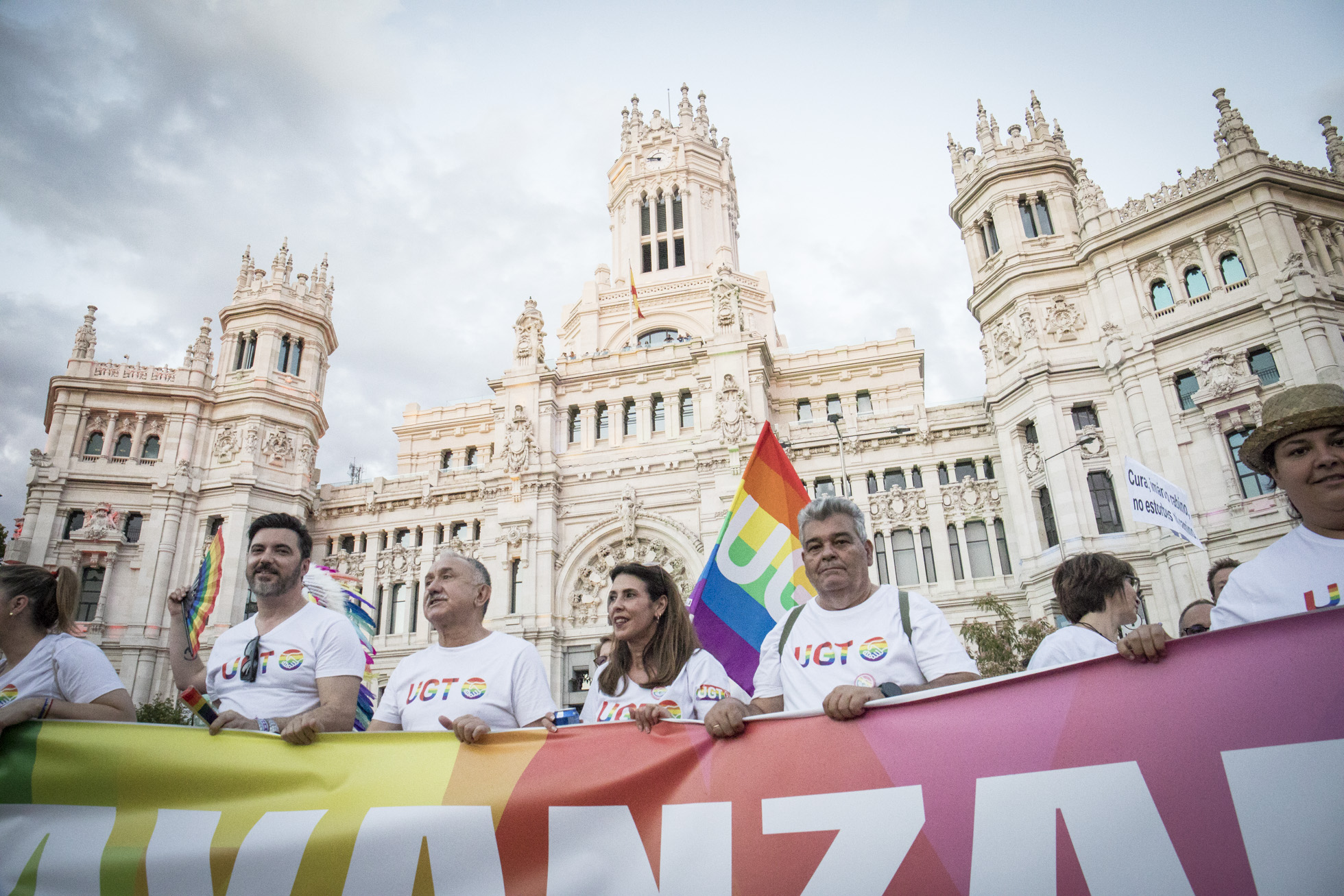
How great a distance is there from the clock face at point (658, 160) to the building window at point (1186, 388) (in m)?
36.7

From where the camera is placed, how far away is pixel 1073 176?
3294 cm

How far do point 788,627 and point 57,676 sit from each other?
4911 mm

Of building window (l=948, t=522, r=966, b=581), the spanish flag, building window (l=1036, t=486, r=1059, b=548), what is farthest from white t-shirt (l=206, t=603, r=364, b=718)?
the spanish flag

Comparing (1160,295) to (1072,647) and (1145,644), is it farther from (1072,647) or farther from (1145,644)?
(1145,644)

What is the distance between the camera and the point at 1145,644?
11.6 ft

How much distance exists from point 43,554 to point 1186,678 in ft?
140

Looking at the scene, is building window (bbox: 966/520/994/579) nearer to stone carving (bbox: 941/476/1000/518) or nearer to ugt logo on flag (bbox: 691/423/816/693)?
stone carving (bbox: 941/476/1000/518)

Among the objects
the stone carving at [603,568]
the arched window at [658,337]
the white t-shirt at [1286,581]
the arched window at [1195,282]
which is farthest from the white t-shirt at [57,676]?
the arched window at [658,337]

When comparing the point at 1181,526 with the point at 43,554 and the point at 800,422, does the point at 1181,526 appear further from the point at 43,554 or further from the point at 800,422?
the point at 43,554

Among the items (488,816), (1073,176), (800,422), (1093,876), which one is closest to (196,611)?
(488,816)

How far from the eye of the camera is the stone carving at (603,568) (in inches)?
1337

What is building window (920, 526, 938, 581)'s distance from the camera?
3177cm

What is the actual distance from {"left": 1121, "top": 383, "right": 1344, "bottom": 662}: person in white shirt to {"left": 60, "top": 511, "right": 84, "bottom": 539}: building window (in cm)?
4296

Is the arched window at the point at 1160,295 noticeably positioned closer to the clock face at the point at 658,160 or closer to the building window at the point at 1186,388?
the building window at the point at 1186,388
